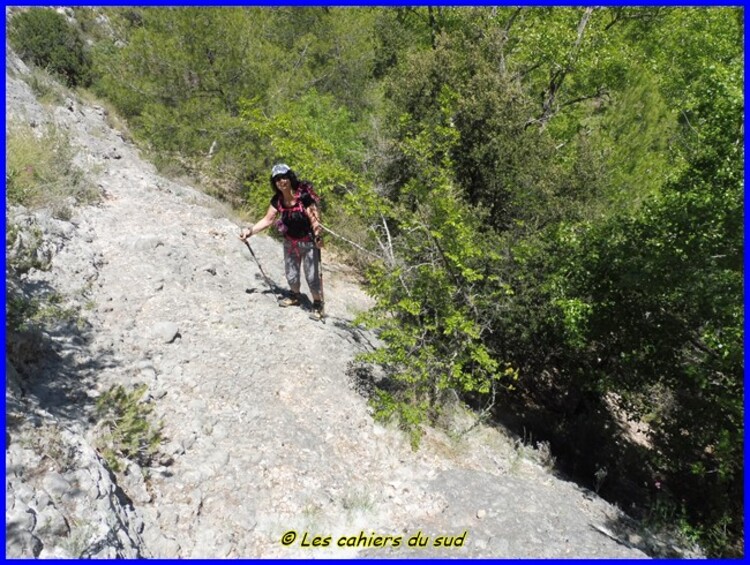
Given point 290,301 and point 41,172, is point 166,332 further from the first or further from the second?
point 41,172

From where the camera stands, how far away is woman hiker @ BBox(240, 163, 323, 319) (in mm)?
5902

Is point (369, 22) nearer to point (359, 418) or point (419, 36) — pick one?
point (419, 36)

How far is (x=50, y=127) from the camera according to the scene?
358 inches

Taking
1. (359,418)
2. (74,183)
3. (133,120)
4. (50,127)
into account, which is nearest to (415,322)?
(359,418)

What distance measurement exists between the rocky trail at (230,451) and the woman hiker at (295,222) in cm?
62

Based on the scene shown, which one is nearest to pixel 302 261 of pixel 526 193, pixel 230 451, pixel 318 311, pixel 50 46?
pixel 318 311

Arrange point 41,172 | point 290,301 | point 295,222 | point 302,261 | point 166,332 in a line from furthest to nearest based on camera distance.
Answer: point 41,172 → point 290,301 → point 302,261 → point 295,222 → point 166,332

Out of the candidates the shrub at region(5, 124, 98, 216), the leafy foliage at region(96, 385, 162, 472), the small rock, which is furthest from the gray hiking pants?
the shrub at region(5, 124, 98, 216)

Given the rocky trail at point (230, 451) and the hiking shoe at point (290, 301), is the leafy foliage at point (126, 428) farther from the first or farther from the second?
the hiking shoe at point (290, 301)

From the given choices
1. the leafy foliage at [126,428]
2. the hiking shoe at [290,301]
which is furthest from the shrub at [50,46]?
the leafy foliage at [126,428]

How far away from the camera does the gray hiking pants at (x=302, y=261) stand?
634 centimetres

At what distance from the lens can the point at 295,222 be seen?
6.13 m

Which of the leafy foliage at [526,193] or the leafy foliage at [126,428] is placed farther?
the leafy foliage at [526,193]

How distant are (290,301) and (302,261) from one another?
1.81 ft
